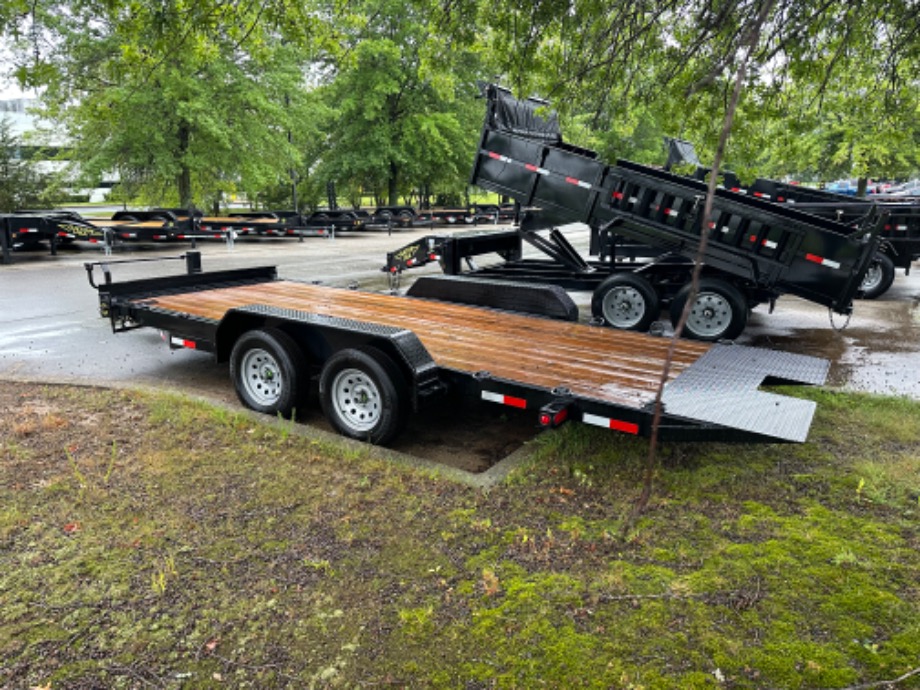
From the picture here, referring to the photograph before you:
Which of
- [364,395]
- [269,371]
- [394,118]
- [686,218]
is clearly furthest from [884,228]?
[394,118]

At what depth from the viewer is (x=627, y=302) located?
9297 millimetres

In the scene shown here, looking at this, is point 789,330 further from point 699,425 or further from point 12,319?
point 12,319

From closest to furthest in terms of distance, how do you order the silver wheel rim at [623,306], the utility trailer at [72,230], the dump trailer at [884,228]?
the silver wheel rim at [623,306] → the dump trailer at [884,228] → the utility trailer at [72,230]

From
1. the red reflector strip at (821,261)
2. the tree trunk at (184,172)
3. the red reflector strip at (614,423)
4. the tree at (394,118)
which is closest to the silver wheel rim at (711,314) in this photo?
the red reflector strip at (821,261)

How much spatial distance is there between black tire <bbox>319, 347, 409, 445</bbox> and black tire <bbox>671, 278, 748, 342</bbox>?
4.91 m

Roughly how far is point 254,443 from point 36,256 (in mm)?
17714

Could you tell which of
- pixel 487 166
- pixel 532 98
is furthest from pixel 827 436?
pixel 532 98

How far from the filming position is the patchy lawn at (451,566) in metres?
2.74

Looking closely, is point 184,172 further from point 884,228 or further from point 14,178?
point 884,228

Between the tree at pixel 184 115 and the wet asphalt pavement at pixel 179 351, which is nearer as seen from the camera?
the wet asphalt pavement at pixel 179 351

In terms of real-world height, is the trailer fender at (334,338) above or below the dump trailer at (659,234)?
below

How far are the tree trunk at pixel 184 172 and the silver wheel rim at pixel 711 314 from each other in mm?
19953

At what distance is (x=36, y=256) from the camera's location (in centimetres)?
1891

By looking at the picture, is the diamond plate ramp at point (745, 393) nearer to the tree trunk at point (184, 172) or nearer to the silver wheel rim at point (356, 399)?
the silver wheel rim at point (356, 399)
